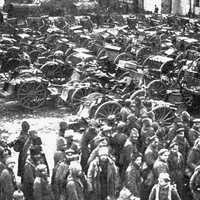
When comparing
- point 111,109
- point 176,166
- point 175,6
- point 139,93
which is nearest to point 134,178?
point 176,166

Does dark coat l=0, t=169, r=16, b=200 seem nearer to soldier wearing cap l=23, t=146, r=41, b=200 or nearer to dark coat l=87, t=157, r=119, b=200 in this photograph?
soldier wearing cap l=23, t=146, r=41, b=200

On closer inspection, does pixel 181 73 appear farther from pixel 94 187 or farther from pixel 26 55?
pixel 94 187

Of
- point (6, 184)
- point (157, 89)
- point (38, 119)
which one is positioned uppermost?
point (6, 184)

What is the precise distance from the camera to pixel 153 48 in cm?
2044

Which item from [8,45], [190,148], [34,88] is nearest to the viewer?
[190,148]

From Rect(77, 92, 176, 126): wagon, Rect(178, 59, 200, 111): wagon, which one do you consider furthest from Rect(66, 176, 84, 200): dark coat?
Rect(178, 59, 200, 111): wagon

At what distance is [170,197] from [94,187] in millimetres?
1462

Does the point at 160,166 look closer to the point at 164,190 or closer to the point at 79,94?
the point at 164,190

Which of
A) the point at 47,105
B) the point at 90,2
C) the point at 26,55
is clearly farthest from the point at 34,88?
the point at 90,2

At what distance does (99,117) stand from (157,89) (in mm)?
2812

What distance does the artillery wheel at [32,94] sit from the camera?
14.2m

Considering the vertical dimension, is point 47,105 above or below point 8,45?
below

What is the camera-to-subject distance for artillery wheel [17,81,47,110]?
1421cm

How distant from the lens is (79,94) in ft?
46.1
